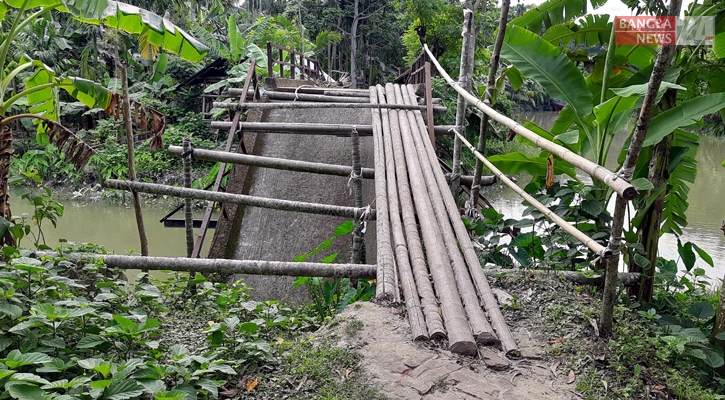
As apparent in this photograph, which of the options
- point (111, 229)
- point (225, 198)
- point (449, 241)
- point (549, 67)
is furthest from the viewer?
point (111, 229)

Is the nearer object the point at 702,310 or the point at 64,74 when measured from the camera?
the point at 702,310

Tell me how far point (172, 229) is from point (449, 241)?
7.78 meters

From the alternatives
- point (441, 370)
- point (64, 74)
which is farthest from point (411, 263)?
point (64, 74)

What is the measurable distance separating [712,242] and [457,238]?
667cm

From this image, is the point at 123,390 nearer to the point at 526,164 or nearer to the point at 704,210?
the point at 526,164

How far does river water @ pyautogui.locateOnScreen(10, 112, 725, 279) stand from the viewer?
6959 mm

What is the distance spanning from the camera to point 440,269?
6.66 feet

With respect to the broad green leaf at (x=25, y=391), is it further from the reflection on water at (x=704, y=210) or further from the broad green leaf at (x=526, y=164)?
the reflection on water at (x=704, y=210)

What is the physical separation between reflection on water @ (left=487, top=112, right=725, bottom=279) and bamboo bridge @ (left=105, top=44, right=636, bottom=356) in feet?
12.9

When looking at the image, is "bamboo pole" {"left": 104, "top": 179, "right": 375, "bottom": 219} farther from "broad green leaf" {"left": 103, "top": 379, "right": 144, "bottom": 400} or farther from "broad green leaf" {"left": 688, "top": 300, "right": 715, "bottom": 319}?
"broad green leaf" {"left": 688, "top": 300, "right": 715, "bottom": 319}

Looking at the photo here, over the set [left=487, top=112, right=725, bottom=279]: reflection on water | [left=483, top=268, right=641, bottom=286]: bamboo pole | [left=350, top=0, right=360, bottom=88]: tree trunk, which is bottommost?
[left=487, top=112, right=725, bottom=279]: reflection on water

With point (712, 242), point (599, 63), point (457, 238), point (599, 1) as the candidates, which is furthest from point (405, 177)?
point (712, 242)

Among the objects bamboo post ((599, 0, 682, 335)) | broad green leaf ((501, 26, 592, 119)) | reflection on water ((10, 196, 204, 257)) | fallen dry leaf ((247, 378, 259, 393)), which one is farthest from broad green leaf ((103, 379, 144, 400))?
reflection on water ((10, 196, 204, 257))

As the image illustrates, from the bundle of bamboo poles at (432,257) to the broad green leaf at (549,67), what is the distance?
85 centimetres
